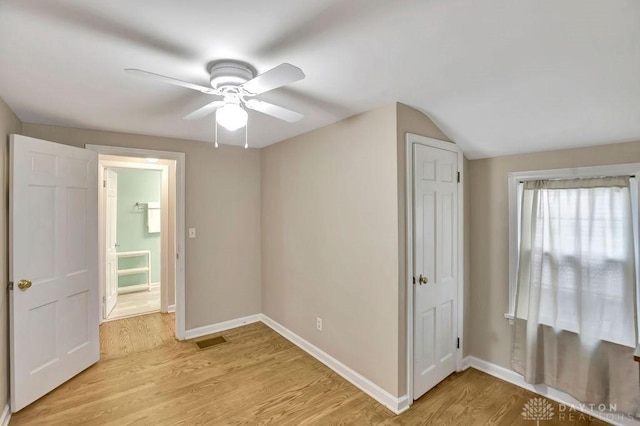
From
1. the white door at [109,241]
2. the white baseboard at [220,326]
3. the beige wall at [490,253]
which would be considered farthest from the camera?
the white door at [109,241]

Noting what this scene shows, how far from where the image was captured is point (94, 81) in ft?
6.18

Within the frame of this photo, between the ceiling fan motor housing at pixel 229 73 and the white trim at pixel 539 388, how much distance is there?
3.02 m

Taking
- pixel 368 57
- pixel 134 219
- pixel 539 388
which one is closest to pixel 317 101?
pixel 368 57

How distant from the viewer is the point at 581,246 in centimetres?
224

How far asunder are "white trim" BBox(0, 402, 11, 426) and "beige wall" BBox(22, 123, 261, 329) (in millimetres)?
1515

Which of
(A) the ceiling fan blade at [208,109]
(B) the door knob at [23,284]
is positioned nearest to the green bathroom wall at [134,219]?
(B) the door knob at [23,284]

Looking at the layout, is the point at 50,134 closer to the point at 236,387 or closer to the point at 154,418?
the point at 154,418

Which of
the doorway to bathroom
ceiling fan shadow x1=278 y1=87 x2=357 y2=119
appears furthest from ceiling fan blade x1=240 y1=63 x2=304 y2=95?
the doorway to bathroom

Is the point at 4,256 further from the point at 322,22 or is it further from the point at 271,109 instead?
the point at 322,22

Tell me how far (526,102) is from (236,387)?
3083mm

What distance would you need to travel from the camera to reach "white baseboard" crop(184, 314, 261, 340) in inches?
140

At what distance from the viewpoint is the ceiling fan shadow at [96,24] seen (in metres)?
1.20

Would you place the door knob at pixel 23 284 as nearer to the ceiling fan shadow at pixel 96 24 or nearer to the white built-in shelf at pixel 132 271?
the ceiling fan shadow at pixel 96 24

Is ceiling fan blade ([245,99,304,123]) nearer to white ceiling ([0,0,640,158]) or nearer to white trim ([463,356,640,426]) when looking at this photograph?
white ceiling ([0,0,640,158])
